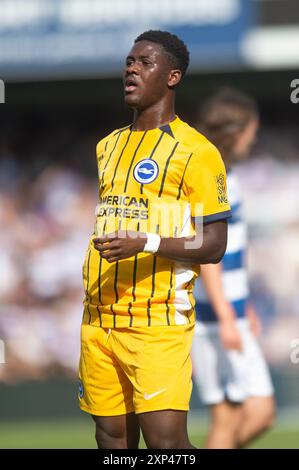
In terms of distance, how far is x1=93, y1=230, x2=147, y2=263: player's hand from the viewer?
424 cm

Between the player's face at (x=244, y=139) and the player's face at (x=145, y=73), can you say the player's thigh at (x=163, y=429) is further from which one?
the player's face at (x=244, y=139)

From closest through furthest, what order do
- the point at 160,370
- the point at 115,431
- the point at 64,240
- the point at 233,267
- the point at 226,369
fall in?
the point at 160,370
the point at 115,431
the point at 233,267
the point at 226,369
the point at 64,240

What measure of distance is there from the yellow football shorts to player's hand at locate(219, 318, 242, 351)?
1.47m

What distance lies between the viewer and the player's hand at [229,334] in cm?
603

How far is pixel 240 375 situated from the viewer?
6219 mm

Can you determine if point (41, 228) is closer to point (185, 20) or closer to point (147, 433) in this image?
point (185, 20)

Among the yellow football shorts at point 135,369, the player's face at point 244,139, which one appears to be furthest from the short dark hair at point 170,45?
the player's face at point 244,139

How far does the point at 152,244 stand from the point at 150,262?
0.20 metres

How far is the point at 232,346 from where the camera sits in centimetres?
609

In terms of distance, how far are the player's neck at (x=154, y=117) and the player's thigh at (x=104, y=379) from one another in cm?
101

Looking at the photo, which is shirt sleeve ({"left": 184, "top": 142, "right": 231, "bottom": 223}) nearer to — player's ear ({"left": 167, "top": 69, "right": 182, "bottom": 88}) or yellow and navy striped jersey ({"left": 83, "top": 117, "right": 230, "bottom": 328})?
yellow and navy striped jersey ({"left": 83, "top": 117, "right": 230, "bottom": 328})

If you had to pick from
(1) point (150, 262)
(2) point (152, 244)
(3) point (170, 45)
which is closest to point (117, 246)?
(2) point (152, 244)

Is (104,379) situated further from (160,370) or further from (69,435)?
(69,435)

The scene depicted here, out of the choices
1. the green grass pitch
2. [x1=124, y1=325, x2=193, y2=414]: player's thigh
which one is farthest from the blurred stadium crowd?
Result: [x1=124, y1=325, x2=193, y2=414]: player's thigh
